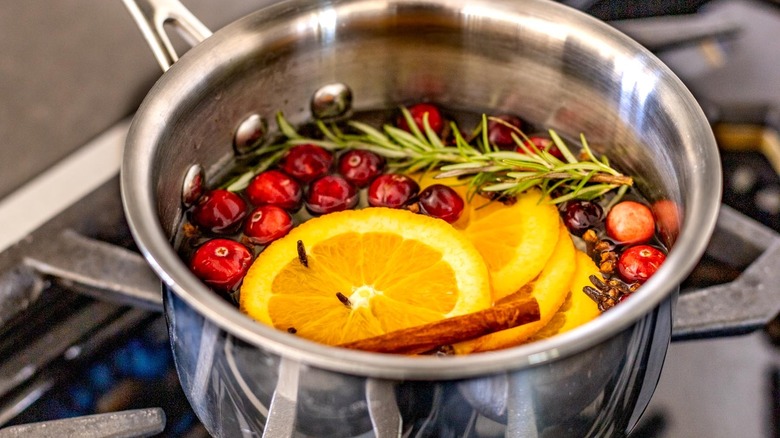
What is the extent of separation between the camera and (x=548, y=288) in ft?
2.73

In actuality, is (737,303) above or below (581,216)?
below

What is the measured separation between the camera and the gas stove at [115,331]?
0.89 meters

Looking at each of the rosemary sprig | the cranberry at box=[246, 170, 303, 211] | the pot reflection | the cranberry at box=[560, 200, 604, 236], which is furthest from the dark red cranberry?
the pot reflection

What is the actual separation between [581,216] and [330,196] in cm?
29

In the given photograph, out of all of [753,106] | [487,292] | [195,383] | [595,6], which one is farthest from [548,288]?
[595,6]

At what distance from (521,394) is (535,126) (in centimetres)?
50

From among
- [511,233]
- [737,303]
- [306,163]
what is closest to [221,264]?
[306,163]

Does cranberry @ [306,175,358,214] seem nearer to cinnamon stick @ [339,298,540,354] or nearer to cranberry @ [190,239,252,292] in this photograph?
cranberry @ [190,239,252,292]

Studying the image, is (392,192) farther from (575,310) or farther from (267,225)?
(575,310)

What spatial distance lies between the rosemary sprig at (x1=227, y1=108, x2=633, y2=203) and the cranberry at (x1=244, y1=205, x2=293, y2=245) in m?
0.07

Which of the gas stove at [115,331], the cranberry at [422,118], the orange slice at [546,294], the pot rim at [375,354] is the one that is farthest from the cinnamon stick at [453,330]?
the cranberry at [422,118]

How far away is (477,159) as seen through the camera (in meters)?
0.95

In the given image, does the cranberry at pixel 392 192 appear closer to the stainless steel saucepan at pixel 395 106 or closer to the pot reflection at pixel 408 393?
the stainless steel saucepan at pixel 395 106

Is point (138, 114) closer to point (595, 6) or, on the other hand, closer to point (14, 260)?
Answer: point (14, 260)
